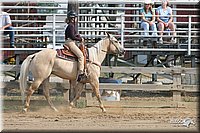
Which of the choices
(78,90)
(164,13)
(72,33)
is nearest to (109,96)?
(78,90)

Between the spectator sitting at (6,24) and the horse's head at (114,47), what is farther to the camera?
the spectator sitting at (6,24)

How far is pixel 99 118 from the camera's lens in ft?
46.8

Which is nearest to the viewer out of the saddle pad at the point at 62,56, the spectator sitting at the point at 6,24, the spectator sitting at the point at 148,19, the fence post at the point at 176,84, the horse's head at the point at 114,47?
the saddle pad at the point at 62,56

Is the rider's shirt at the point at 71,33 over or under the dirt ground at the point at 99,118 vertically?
over

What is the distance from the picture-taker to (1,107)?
15.7m

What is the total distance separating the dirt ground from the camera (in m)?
12.4

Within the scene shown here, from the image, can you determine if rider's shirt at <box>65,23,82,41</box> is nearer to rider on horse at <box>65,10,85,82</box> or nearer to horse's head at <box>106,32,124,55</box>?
rider on horse at <box>65,10,85,82</box>

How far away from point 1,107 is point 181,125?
538cm

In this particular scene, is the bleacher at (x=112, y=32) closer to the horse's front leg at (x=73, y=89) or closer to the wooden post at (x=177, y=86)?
the wooden post at (x=177, y=86)

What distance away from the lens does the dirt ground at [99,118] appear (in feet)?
40.7

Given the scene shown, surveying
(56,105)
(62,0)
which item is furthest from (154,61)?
(56,105)

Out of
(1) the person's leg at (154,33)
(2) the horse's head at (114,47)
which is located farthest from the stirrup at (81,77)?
(1) the person's leg at (154,33)

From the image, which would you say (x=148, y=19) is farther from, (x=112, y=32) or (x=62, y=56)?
(x=62, y=56)

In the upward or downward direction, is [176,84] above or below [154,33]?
below
